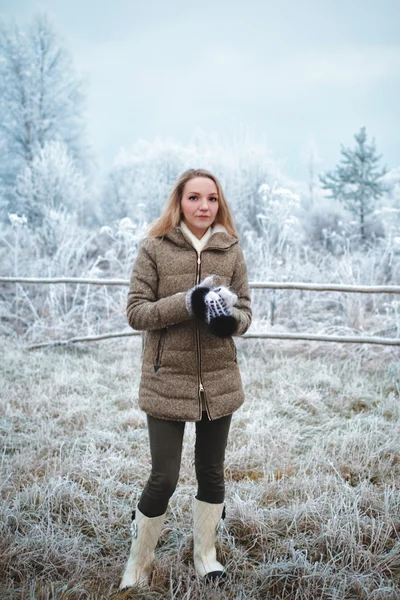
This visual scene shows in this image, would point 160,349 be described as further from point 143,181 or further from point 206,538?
point 143,181

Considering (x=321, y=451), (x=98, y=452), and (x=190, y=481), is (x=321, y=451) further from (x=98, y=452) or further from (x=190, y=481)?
(x=98, y=452)

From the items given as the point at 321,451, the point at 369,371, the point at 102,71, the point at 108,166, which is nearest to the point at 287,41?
the point at 102,71

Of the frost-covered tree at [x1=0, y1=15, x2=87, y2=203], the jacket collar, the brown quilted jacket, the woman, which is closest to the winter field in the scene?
the woman

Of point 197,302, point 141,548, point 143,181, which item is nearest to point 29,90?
point 143,181

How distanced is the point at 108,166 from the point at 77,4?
5357 mm

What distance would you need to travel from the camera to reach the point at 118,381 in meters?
4.49

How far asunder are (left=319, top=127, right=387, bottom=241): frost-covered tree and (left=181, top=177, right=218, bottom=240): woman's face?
42.6ft

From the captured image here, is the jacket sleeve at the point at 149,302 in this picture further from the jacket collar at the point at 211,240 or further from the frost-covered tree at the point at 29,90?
the frost-covered tree at the point at 29,90

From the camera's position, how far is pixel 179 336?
65.1 inches

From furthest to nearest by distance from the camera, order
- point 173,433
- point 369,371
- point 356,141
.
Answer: point 356,141 → point 369,371 → point 173,433

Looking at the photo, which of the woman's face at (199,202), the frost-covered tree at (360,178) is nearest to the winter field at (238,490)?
the woman's face at (199,202)

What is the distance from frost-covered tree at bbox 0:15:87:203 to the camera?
14.5 meters

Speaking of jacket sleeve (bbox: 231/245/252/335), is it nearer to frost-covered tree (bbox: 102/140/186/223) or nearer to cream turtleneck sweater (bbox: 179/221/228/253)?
cream turtleneck sweater (bbox: 179/221/228/253)

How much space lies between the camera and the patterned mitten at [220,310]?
1449 millimetres
